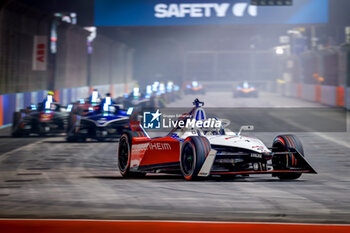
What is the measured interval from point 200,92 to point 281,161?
61.0m

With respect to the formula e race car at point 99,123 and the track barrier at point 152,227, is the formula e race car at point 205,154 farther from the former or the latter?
the formula e race car at point 99,123

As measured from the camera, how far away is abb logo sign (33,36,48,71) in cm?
3778

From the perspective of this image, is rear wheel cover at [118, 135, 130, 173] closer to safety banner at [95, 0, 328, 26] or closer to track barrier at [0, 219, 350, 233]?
track barrier at [0, 219, 350, 233]

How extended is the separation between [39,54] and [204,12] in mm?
11364

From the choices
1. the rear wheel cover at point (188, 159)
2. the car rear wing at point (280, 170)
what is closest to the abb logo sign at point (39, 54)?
the rear wheel cover at point (188, 159)

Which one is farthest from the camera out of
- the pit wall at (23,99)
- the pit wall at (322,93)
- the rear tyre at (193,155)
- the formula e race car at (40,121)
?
the pit wall at (322,93)

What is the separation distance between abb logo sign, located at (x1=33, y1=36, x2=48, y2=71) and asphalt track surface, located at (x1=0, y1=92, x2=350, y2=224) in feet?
70.0

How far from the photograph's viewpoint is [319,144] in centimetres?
2184

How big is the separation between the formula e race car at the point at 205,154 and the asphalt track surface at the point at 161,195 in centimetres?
23

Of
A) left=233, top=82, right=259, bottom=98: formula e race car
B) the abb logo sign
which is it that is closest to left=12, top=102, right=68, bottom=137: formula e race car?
the abb logo sign

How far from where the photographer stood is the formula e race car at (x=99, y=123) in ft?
72.9

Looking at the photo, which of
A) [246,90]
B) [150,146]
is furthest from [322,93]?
[150,146]

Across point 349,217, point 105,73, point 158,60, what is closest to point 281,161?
point 349,217

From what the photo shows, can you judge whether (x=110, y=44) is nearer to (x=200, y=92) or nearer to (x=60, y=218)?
(x=200, y=92)
